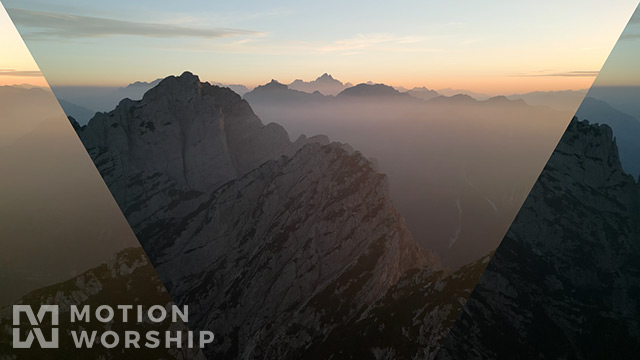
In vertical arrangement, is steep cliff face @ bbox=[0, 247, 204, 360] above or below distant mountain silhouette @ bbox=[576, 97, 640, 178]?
below

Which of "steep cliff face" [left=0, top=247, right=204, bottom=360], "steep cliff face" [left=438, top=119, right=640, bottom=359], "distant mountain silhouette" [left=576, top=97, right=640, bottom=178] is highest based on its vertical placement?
"distant mountain silhouette" [left=576, top=97, right=640, bottom=178]

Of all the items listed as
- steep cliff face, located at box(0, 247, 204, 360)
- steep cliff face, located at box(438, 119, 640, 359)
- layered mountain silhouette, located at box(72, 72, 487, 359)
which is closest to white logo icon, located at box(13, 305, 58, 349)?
steep cliff face, located at box(0, 247, 204, 360)

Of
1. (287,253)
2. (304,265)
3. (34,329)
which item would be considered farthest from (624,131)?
(34,329)

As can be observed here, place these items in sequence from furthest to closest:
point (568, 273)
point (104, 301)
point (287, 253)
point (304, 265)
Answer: point (287, 253) → point (304, 265) → point (568, 273) → point (104, 301)

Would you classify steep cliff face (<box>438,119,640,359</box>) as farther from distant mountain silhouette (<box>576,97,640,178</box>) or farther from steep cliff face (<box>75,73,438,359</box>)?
steep cliff face (<box>75,73,438,359</box>)

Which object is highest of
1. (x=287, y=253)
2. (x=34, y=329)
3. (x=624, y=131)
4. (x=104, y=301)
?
(x=624, y=131)

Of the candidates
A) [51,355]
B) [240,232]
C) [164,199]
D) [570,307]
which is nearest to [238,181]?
[240,232]

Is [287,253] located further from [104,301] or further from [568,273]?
[568,273]
